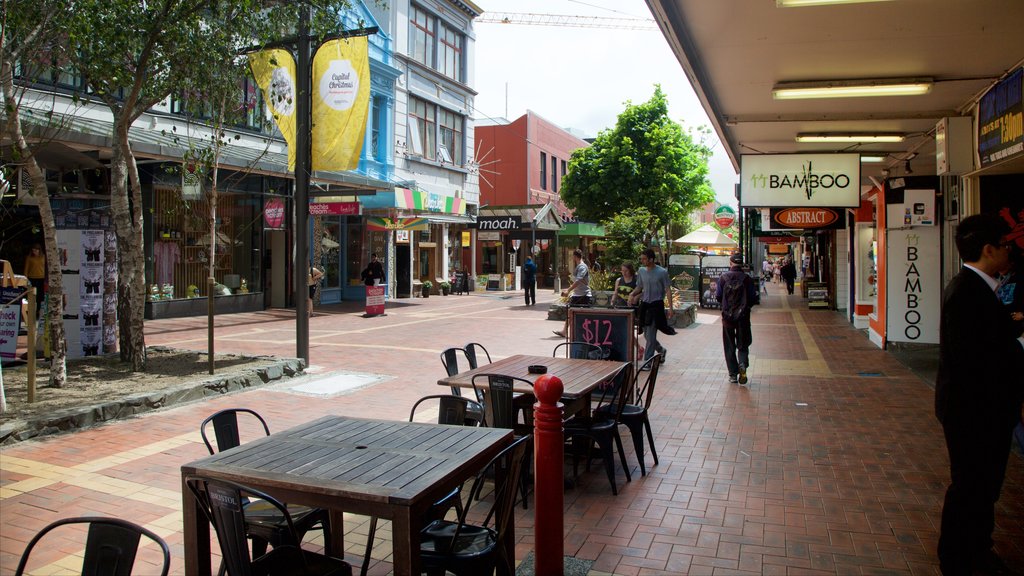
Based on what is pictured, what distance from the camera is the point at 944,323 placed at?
3916 mm

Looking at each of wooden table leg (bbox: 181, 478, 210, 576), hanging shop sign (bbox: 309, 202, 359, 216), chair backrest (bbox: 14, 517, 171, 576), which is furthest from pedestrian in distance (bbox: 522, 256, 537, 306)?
chair backrest (bbox: 14, 517, 171, 576)

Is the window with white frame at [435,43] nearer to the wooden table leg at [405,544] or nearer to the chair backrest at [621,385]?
the chair backrest at [621,385]

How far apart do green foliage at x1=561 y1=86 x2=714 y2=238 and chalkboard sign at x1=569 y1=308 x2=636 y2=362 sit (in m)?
20.4

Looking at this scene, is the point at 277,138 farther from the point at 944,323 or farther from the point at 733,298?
the point at 944,323

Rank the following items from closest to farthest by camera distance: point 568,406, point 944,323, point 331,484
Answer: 1. point 331,484
2. point 944,323
3. point 568,406

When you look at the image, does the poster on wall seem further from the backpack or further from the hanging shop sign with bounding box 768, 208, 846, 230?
the backpack

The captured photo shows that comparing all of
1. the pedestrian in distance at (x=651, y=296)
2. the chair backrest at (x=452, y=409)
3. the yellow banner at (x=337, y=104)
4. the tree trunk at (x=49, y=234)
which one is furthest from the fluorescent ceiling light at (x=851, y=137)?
the tree trunk at (x=49, y=234)

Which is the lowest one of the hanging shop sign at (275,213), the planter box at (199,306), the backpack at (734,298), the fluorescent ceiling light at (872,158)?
the planter box at (199,306)

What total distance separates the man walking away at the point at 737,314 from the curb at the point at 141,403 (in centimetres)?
595

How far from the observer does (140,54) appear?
30.6ft

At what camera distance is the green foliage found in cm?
2862

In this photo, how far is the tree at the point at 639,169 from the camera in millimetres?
28625

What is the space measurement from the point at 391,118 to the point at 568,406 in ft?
72.9

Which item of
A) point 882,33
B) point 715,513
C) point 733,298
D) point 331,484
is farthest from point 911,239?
point 331,484
